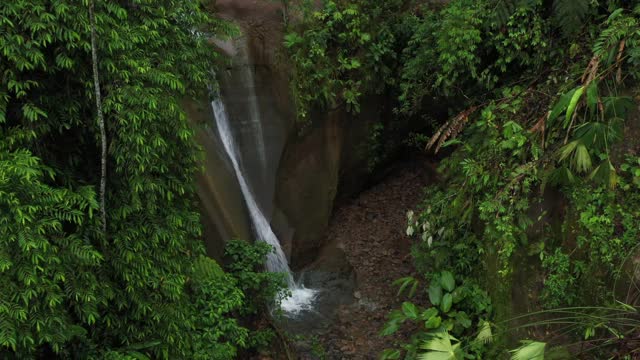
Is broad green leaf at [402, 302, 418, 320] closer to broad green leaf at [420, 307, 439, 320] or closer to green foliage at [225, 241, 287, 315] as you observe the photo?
broad green leaf at [420, 307, 439, 320]

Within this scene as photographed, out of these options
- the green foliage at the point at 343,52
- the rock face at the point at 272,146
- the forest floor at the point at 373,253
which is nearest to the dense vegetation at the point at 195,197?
the rock face at the point at 272,146

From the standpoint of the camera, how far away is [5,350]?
3580 mm

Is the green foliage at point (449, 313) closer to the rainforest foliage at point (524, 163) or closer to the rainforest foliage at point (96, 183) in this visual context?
the rainforest foliage at point (524, 163)

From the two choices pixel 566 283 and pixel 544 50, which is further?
pixel 544 50

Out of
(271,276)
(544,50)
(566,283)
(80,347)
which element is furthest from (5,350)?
(544,50)

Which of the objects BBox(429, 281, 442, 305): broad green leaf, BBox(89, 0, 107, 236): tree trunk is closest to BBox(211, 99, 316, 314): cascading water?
BBox(429, 281, 442, 305): broad green leaf

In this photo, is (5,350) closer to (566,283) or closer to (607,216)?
(566,283)

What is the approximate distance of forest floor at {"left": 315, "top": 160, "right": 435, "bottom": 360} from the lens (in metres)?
7.34

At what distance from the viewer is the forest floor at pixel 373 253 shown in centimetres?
734

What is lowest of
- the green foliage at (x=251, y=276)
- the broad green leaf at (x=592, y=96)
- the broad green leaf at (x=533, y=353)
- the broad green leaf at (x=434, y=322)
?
the broad green leaf at (x=434, y=322)

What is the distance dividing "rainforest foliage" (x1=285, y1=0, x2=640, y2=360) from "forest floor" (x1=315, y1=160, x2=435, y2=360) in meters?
0.82

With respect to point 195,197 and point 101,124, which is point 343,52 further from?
point 101,124

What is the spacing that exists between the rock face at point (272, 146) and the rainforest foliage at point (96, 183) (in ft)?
6.63

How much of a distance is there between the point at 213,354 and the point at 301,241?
12.9 ft
